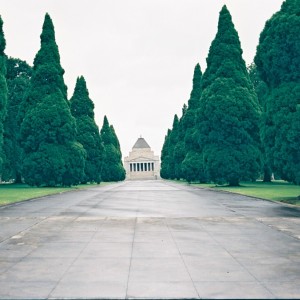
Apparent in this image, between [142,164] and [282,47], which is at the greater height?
[142,164]

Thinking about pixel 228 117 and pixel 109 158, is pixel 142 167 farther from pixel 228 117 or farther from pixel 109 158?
pixel 228 117

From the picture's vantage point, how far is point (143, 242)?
954 cm

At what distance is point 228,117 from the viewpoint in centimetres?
4231

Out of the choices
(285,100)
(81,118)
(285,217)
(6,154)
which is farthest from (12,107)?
(285,217)

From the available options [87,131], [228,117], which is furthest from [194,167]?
[87,131]

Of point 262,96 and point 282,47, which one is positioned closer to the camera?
point 282,47

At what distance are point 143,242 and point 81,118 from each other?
5588cm

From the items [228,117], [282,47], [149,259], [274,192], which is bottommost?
[149,259]

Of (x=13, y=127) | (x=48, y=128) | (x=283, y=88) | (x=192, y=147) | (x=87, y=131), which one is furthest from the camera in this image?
(x=87, y=131)

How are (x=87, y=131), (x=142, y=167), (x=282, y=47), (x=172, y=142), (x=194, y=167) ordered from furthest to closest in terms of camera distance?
(x=142, y=167) < (x=172, y=142) < (x=87, y=131) < (x=194, y=167) < (x=282, y=47)

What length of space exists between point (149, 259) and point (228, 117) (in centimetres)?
3601

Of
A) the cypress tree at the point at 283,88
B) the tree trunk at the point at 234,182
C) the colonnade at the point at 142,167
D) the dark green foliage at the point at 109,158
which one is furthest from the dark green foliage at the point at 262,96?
the colonnade at the point at 142,167

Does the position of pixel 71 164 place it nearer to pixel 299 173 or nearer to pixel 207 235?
pixel 299 173

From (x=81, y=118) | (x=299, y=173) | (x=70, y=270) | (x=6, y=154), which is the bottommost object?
(x=70, y=270)
